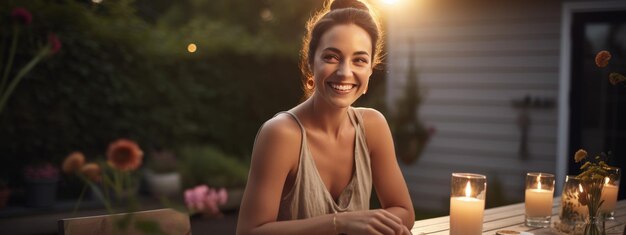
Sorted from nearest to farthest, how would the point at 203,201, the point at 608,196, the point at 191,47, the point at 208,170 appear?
the point at 608,196 < the point at 203,201 < the point at 208,170 < the point at 191,47

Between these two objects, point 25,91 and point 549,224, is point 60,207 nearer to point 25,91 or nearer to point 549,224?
point 25,91

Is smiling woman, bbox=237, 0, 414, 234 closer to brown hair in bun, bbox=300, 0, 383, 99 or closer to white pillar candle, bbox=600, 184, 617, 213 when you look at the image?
brown hair in bun, bbox=300, 0, 383, 99

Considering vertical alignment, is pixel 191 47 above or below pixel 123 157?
above

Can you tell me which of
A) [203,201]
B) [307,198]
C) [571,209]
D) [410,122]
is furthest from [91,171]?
[410,122]

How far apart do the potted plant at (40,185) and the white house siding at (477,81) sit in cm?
385

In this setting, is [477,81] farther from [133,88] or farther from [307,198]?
[307,198]

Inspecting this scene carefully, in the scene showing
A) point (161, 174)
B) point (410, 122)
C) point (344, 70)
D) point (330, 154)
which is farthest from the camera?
point (161, 174)

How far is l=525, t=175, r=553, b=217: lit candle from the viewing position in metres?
2.20

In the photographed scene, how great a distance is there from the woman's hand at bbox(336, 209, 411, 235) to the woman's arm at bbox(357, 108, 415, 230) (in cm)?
42

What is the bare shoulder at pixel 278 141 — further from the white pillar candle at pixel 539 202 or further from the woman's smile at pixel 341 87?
the white pillar candle at pixel 539 202

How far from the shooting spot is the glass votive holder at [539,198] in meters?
2.20

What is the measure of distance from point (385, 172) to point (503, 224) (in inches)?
19.2

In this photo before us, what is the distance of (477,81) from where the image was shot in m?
7.35

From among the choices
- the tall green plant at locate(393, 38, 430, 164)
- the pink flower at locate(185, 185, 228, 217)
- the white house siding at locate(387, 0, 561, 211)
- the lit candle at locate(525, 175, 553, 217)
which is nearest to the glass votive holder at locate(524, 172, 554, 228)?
the lit candle at locate(525, 175, 553, 217)
